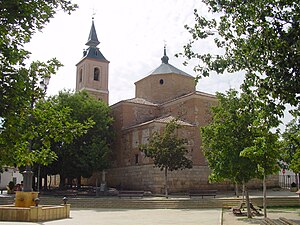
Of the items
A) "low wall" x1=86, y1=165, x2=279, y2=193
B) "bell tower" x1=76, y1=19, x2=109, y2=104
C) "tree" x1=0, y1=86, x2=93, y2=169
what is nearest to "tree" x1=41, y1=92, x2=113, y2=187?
"low wall" x1=86, y1=165, x2=279, y2=193

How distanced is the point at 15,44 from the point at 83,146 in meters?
26.6

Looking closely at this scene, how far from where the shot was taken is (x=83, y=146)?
31656 mm

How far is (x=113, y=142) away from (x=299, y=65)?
32142 millimetres

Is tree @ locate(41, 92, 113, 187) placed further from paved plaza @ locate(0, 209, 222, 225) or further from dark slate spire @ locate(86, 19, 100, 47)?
dark slate spire @ locate(86, 19, 100, 47)

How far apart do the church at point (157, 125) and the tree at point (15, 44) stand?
2383cm

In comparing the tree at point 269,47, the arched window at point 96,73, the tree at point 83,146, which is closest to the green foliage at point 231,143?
the tree at point 269,47

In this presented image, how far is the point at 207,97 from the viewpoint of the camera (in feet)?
112

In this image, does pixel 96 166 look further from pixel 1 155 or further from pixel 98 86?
pixel 1 155

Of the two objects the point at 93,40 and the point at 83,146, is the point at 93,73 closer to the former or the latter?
the point at 93,40

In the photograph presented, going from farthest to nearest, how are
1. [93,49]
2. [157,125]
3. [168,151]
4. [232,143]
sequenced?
1. [93,49]
2. [157,125]
3. [168,151]
4. [232,143]

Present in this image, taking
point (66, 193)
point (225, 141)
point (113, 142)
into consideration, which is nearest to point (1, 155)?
point (225, 141)

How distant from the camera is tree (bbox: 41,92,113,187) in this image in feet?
100

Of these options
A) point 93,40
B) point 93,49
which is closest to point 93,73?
point 93,49

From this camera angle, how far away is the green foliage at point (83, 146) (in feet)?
100
